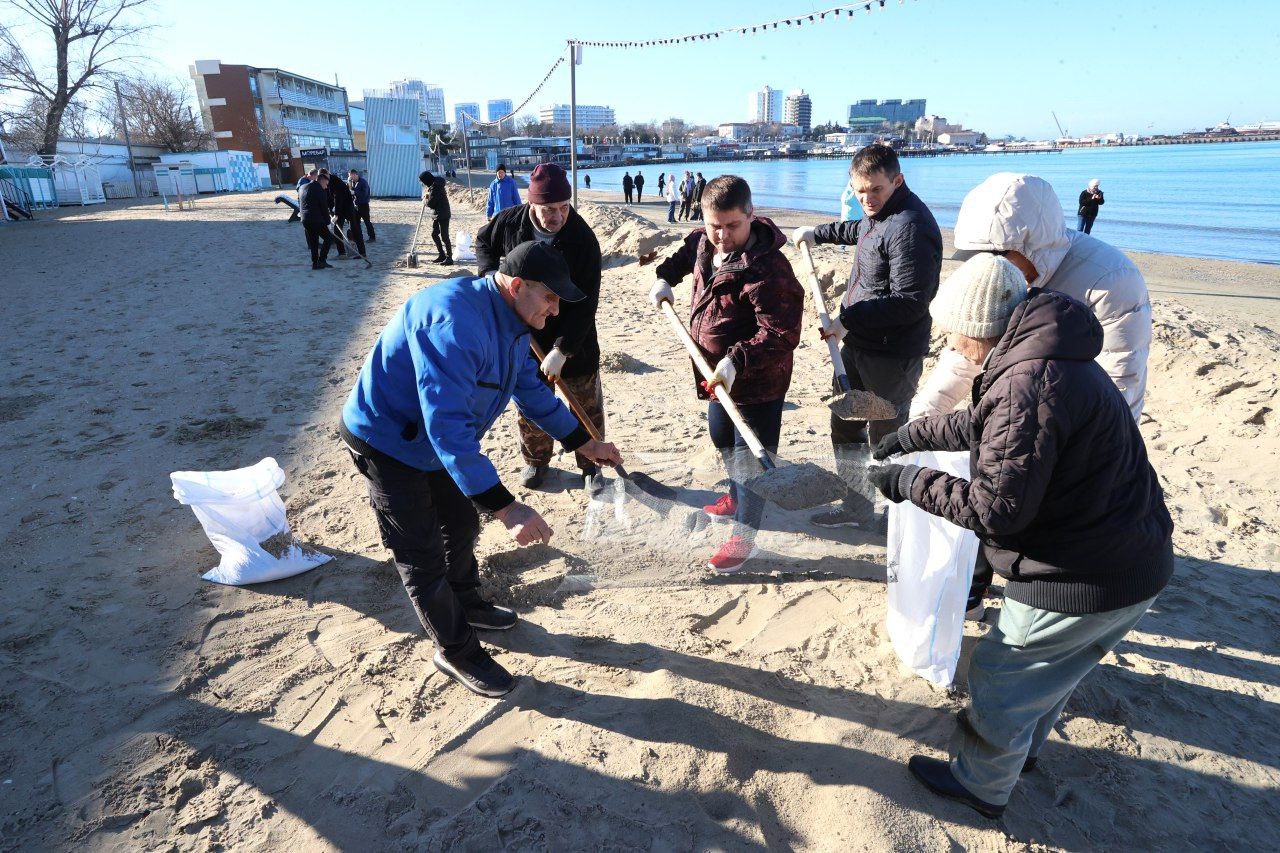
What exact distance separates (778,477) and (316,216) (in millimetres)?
10090

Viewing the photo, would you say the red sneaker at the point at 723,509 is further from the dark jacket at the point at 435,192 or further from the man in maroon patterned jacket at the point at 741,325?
the dark jacket at the point at 435,192

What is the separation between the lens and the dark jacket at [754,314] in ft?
9.34

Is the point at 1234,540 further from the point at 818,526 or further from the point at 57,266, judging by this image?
the point at 57,266

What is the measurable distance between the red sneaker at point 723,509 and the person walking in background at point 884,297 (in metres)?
0.48

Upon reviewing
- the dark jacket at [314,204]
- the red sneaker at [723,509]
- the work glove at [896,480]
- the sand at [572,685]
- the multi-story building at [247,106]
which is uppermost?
the multi-story building at [247,106]

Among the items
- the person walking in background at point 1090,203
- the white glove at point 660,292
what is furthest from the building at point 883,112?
the white glove at point 660,292

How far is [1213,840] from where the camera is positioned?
73.7 inches

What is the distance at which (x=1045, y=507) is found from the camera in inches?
61.2

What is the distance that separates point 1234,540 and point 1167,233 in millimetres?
20754

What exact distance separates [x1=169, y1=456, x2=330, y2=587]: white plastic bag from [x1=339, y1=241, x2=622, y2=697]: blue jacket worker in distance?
1.09 metres

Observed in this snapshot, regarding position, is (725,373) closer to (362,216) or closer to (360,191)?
(360,191)

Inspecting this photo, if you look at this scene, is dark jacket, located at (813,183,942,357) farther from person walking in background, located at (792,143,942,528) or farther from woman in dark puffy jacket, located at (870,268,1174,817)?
woman in dark puffy jacket, located at (870,268,1174,817)

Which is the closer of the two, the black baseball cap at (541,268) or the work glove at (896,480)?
the work glove at (896,480)

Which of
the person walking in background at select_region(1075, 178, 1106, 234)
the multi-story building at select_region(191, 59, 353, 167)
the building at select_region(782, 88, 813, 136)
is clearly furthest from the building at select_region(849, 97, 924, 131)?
the person walking in background at select_region(1075, 178, 1106, 234)
